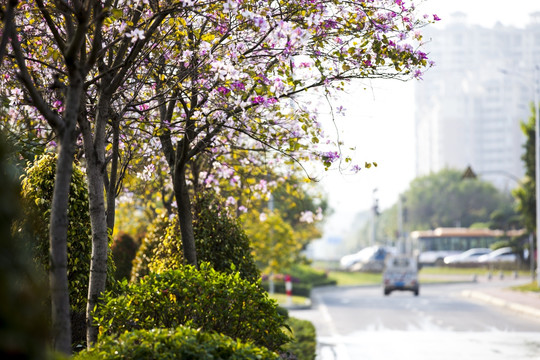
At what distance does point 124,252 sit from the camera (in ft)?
63.0

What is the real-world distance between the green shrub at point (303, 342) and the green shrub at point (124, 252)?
11.8 feet

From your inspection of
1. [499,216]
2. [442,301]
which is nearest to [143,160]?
[442,301]

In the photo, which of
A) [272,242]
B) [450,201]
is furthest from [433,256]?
[272,242]

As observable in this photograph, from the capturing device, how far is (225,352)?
623cm

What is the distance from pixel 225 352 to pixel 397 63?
399cm

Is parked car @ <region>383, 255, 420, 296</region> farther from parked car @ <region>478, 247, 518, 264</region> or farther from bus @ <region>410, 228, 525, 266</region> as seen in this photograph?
bus @ <region>410, 228, 525, 266</region>

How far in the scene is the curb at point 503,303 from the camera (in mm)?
27236

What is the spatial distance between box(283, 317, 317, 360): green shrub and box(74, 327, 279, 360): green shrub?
22.0ft

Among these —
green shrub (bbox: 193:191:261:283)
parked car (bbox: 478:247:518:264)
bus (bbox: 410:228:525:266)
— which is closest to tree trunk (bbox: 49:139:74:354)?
green shrub (bbox: 193:191:261:283)

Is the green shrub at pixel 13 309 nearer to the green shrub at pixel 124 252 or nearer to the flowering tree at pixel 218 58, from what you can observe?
the flowering tree at pixel 218 58

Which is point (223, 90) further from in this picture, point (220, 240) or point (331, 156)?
point (220, 240)

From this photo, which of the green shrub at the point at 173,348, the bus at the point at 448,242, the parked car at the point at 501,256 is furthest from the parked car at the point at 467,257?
the green shrub at the point at 173,348

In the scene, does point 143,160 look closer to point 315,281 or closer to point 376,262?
point 315,281

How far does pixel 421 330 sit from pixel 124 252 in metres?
8.23
